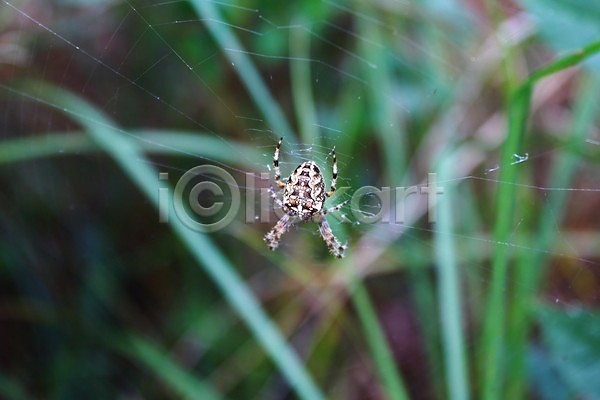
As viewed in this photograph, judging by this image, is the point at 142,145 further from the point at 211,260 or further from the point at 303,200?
the point at 303,200

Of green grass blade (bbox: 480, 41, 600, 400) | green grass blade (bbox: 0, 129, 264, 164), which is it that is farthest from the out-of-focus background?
green grass blade (bbox: 480, 41, 600, 400)

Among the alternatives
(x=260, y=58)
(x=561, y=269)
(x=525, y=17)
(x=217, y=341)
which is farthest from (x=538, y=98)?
(x=217, y=341)

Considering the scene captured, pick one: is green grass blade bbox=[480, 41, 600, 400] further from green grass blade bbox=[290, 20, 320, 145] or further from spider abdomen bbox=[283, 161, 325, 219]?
spider abdomen bbox=[283, 161, 325, 219]

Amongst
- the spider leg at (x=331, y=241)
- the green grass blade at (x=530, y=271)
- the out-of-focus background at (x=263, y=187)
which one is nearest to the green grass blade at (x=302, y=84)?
the out-of-focus background at (x=263, y=187)

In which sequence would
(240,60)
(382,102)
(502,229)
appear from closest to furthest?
(502,229) → (240,60) → (382,102)

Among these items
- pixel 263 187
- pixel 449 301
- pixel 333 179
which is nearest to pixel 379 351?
pixel 449 301

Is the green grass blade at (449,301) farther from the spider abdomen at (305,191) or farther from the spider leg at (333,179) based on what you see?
the spider abdomen at (305,191)
